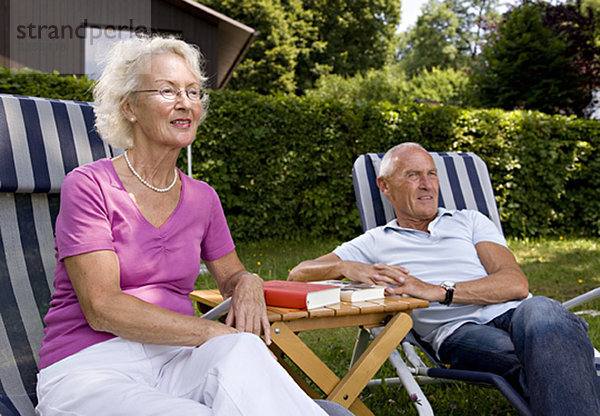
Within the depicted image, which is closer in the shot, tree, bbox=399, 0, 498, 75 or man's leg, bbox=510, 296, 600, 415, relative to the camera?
man's leg, bbox=510, 296, 600, 415

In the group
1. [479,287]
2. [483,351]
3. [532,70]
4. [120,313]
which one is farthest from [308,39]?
[120,313]

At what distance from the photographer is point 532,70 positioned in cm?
1412

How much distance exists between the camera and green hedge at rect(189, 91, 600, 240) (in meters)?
7.60

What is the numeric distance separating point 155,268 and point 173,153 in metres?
0.44

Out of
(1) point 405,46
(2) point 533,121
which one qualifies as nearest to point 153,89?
(2) point 533,121

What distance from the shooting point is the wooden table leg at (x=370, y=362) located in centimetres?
213

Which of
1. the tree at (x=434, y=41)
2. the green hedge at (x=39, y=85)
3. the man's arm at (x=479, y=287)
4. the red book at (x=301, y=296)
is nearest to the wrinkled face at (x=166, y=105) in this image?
the red book at (x=301, y=296)

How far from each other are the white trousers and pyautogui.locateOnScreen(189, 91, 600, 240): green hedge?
18.9 ft

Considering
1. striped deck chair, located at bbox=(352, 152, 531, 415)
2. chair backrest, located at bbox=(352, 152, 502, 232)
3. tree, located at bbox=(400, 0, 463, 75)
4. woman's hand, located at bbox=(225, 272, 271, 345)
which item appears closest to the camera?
woman's hand, located at bbox=(225, 272, 271, 345)

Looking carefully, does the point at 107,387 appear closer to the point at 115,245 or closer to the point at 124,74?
the point at 115,245

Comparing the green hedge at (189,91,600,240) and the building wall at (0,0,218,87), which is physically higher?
the building wall at (0,0,218,87)

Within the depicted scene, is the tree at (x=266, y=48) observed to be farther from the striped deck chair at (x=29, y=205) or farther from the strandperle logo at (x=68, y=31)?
the striped deck chair at (x=29, y=205)

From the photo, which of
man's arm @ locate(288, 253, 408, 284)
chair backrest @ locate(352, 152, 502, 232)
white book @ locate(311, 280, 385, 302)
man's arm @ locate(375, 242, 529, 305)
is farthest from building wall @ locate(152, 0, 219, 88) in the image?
white book @ locate(311, 280, 385, 302)

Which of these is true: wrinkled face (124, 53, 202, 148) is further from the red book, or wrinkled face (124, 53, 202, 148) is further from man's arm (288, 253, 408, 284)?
man's arm (288, 253, 408, 284)
